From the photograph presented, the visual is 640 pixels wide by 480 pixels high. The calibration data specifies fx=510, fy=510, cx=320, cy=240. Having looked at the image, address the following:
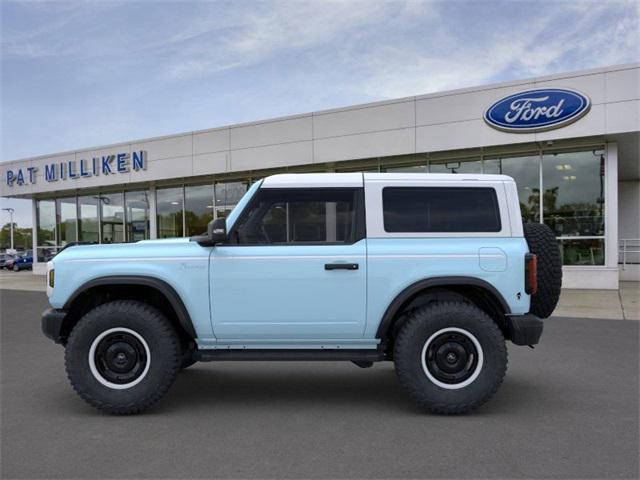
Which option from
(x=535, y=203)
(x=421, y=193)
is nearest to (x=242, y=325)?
(x=421, y=193)

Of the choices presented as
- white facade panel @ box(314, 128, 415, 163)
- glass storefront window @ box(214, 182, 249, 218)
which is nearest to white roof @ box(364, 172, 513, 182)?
white facade panel @ box(314, 128, 415, 163)

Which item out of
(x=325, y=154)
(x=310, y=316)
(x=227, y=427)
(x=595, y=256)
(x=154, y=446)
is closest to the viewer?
(x=154, y=446)

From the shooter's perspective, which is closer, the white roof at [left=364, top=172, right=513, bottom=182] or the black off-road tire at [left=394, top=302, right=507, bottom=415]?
the black off-road tire at [left=394, top=302, right=507, bottom=415]

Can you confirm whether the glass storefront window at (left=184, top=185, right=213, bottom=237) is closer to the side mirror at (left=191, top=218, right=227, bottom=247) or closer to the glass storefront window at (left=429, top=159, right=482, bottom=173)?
the glass storefront window at (left=429, top=159, right=482, bottom=173)

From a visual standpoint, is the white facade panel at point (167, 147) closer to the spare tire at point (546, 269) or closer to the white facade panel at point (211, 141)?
the white facade panel at point (211, 141)

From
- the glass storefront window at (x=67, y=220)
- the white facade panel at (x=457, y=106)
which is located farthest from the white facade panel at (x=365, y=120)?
the glass storefront window at (x=67, y=220)

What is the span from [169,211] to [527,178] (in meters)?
13.4

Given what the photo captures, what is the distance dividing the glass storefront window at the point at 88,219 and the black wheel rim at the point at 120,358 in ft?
66.3

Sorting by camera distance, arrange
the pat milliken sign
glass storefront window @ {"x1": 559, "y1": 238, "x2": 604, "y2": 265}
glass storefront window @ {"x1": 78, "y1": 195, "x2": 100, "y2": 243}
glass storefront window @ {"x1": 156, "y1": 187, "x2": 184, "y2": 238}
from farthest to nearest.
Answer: glass storefront window @ {"x1": 78, "y1": 195, "x2": 100, "y2": 243} < glass storefront window @ {"x1": 156, "y1": 187, "x2": 184, "y2": 238} < the pat milliken sign < glass storefront window @ {"x1": 559, "y1": 238, "x2": 604, "y2": 265}

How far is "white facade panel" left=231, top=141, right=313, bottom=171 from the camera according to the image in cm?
1609

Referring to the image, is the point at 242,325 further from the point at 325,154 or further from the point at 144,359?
the point at 325,154

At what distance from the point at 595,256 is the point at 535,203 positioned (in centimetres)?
203

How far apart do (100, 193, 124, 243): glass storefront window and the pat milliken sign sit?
1.48m

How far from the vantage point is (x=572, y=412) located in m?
4.24
